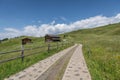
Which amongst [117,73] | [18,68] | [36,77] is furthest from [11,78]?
[117,73]

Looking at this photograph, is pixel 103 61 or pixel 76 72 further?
pixel 103 61

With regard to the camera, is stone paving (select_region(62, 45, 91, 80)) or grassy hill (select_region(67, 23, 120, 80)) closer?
stone paving (select_region(62, 45, 91, 80))

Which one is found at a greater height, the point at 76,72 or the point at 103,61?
the point at 76,72

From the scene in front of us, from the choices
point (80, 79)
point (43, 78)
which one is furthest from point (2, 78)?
point (80, 79)

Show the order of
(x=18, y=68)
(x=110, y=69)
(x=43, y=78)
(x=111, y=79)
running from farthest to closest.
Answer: (x=110, y=69) → (x=18, y=68) → (x=111, y=79) → (x=43, y=78)

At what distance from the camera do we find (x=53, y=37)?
99.9m

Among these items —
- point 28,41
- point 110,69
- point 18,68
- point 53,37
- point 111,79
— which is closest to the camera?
point 111,79

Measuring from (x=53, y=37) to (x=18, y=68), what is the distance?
8873cm

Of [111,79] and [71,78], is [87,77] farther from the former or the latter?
[111,79]

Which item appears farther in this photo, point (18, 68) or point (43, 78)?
point (18, 68)

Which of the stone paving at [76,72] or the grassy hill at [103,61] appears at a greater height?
the stone paving at [76,72]

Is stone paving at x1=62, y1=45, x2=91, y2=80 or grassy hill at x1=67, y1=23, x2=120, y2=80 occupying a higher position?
stone paving at x1=62, y1=45, x2=91, y2=80

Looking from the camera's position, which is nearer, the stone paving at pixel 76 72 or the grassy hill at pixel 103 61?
the stone paving at pixel 76 72

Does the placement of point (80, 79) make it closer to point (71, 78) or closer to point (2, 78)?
point (71, 78)
